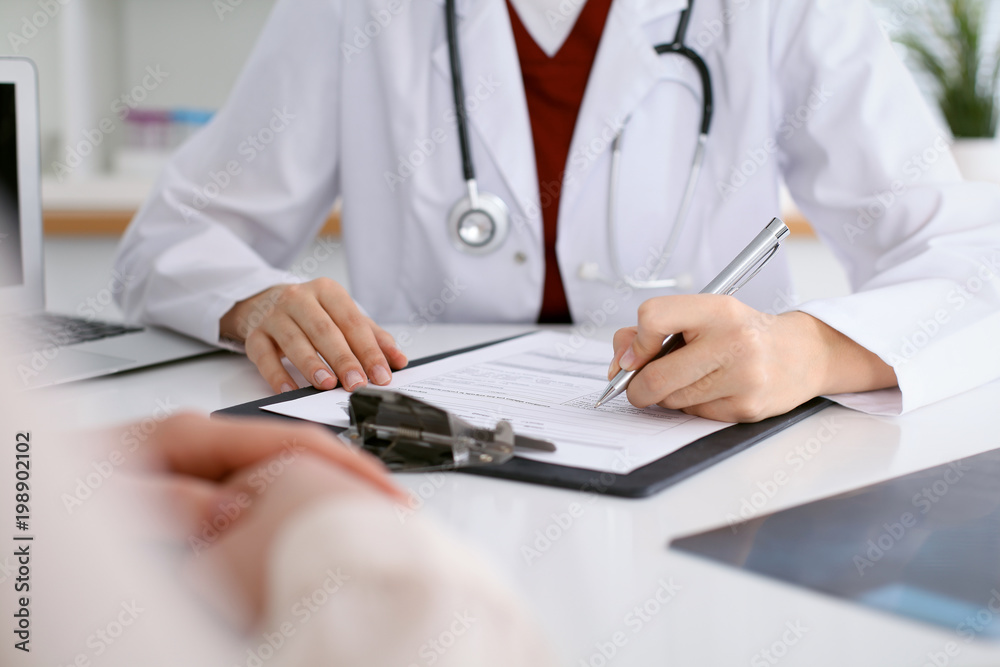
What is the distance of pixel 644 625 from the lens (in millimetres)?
297

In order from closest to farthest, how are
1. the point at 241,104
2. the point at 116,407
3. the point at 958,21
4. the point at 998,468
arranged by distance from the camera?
1. the point at 998,468
2. the point at 116,407
3. the point at 241,104
4. the point at 958,21

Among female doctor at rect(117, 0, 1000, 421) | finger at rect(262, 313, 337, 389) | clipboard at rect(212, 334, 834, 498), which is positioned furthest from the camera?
female doctor at rect(117, 0, 1000, 421)

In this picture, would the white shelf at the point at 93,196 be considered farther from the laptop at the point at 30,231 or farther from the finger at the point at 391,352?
the finger at the point at 391,352

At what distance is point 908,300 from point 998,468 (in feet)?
0.82

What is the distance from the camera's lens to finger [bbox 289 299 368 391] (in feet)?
2.07

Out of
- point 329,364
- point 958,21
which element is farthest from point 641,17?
point 958,21

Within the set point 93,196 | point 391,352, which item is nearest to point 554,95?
point 391,352

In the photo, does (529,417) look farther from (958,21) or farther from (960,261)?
(958,21)

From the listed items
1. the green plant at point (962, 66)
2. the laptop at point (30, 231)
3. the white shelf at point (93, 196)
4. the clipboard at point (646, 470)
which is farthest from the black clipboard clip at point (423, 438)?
the green plant at point (962, 66)

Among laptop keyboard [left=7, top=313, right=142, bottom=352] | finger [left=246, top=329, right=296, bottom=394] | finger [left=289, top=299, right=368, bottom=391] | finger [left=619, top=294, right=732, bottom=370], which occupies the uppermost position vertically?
finger [left=619, top=294, right=732, bottom=370]

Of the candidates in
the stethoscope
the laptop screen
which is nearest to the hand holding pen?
the stethoscope

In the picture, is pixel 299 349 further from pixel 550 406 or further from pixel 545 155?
pixel 545 155

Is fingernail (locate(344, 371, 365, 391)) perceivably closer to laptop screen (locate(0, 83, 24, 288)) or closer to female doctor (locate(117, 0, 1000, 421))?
female doctor (locate(117, 0, 1000, 421))

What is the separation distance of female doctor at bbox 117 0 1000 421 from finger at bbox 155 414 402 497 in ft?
2.11
